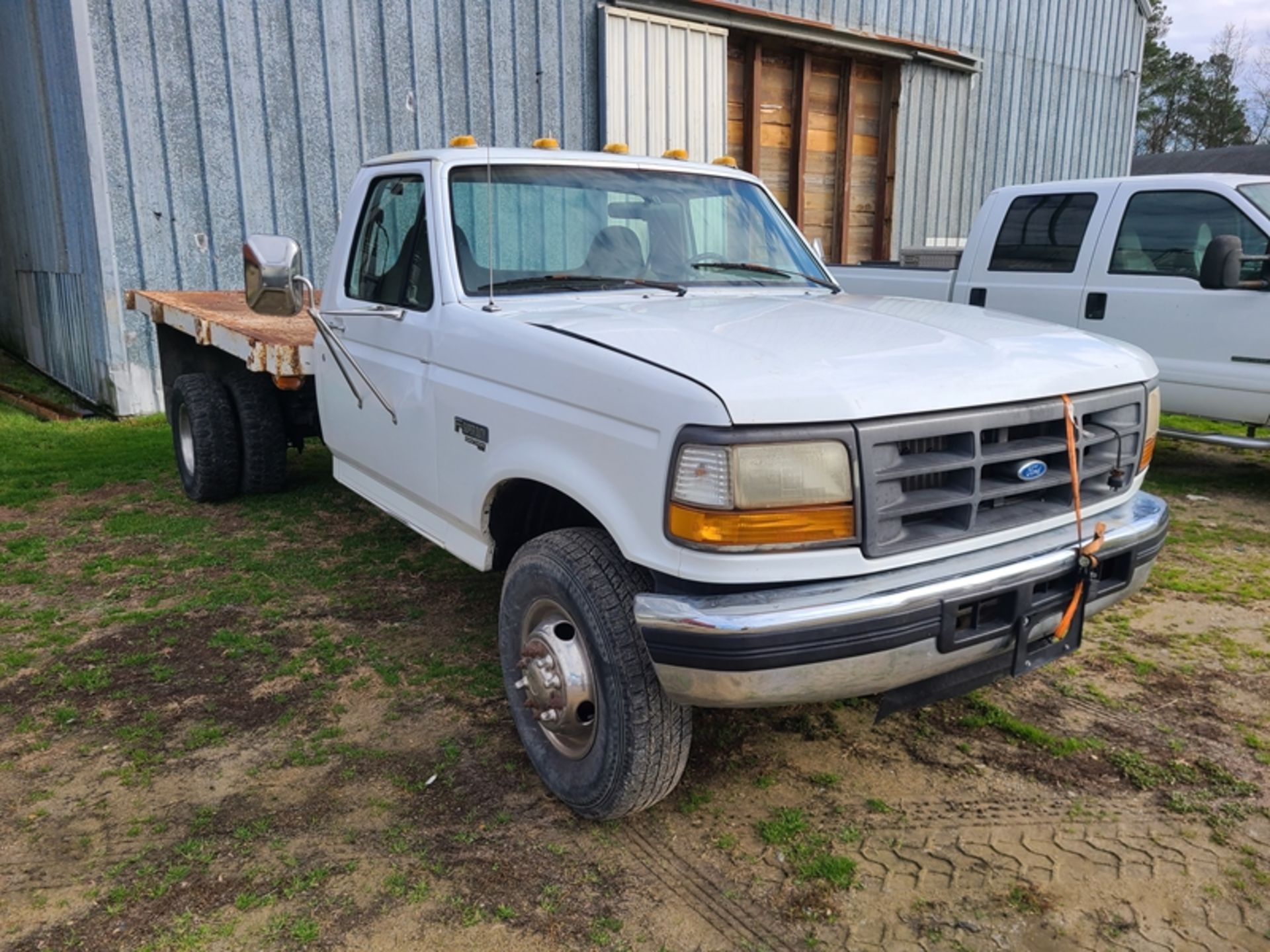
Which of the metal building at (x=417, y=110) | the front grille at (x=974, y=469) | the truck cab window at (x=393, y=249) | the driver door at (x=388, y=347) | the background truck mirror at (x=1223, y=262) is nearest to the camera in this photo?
the front grille at (x=974, y=469)

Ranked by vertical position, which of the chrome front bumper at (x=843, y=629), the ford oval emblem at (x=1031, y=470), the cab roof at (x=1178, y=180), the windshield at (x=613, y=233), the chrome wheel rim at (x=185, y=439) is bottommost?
the chrome wheel rim at (x=185, y=439)

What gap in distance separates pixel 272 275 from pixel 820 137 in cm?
1054

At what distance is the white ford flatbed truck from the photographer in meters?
2.38

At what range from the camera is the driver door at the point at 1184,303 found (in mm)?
5828

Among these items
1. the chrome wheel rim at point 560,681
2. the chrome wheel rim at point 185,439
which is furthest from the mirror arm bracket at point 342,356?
the chrome wheel rim at point 185,439

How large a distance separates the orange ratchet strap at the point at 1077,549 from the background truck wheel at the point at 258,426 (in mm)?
4714

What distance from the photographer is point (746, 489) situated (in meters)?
2.35

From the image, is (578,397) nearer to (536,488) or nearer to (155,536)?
(536,488)

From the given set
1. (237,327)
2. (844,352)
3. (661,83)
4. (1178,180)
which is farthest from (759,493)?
(661,83)

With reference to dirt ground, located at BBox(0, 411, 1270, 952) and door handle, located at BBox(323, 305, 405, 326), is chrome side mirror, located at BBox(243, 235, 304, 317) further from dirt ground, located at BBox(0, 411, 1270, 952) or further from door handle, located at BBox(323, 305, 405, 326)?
dirt ground, located at BBox(0, 411, 1270, 952)


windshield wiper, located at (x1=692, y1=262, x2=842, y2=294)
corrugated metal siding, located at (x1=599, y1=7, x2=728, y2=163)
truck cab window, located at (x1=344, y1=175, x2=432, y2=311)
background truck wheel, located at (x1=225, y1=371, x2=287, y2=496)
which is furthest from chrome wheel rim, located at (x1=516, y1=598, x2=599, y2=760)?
corrugated metal siding, located at (x1=599, y1=7, x2=728, y2=163)

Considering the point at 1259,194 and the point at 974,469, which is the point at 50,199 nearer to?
the point at 974,469

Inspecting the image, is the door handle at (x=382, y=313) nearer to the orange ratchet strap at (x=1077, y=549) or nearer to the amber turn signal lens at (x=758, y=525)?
the amber turn signal lens at (x=758, y=525)

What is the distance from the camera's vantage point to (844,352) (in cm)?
267
